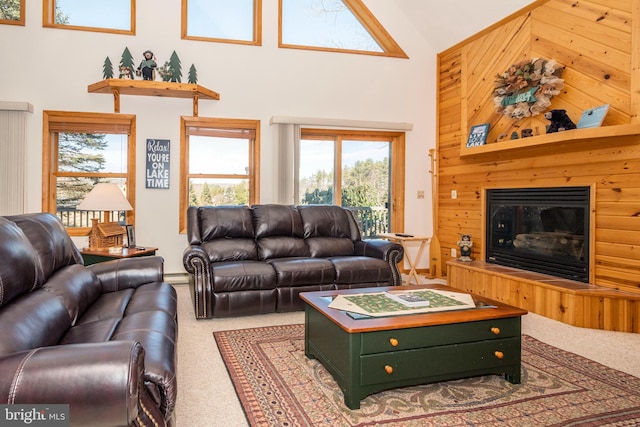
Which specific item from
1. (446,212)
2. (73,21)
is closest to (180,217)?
(73,21)

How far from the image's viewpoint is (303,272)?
3887 millimetres

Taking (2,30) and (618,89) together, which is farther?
(2,30)

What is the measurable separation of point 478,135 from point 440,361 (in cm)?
358

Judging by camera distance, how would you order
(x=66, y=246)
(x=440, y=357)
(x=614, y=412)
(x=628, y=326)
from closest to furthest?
(x=614, y=412) < (x=440, y=357) < (x=66, y=246) < (x=628, y=326)

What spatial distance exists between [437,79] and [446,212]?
6.31 ft

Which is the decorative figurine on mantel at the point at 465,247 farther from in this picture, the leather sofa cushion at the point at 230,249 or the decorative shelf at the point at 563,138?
the leather sofa cushion at the point at 230,249

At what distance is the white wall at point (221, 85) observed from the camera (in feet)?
16.1

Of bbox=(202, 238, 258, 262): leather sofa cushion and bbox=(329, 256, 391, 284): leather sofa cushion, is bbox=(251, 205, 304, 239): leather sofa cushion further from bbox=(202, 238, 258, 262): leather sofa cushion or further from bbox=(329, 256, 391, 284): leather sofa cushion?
bbox=(329, 256, 391, 284): leather sofa cushion

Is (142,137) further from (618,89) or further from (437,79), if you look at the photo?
(618,89)

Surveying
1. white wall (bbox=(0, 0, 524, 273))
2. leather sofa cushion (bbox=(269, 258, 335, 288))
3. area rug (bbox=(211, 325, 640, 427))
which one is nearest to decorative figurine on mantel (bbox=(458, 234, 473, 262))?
white wall (bbox=(0, 0, 524, 273))

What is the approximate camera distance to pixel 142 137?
17.1 feet

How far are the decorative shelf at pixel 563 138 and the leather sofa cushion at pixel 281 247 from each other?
2300mm

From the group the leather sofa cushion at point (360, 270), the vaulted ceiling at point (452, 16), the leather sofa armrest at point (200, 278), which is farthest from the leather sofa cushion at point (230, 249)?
the vaulted ceiling at point (452, 16)

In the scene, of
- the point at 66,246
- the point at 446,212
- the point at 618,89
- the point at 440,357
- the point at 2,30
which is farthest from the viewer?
the point at 446,212
